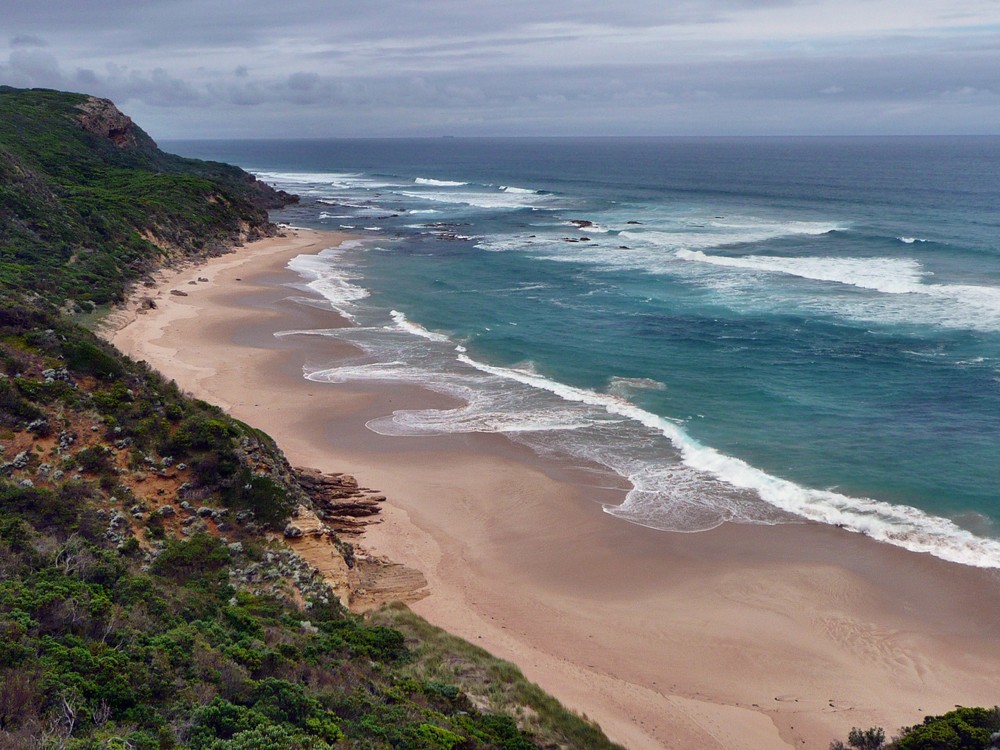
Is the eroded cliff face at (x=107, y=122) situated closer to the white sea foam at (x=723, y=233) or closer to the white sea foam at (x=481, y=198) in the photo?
the white sea foam at (x=481, y=198)

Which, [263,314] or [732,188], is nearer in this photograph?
[263,314]

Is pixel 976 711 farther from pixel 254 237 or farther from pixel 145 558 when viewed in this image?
pixel 254 237

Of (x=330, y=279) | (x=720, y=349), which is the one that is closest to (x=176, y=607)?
(x=720, y=349)

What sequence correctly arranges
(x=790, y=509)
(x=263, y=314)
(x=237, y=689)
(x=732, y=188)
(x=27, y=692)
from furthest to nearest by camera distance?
(x=732, y=188)
(x=263, y=314)
(x=790, y=509)
(x=237, y=689)
(x=27, y=692)

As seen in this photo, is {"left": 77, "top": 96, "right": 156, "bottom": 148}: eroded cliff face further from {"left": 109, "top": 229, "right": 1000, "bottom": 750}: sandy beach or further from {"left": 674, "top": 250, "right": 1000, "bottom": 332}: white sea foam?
{"left": 109, "top": 229, "right": 1000, "bottom": 750}: sandy beach

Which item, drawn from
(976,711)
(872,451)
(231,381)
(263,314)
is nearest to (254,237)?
(263,314)

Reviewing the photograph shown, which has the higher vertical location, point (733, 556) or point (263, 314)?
point (263, 314)

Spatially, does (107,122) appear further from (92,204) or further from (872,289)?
(872,289)

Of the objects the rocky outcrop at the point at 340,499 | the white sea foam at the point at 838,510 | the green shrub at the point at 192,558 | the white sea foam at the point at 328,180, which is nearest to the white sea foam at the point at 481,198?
the white sea foam at the point at 328,180
